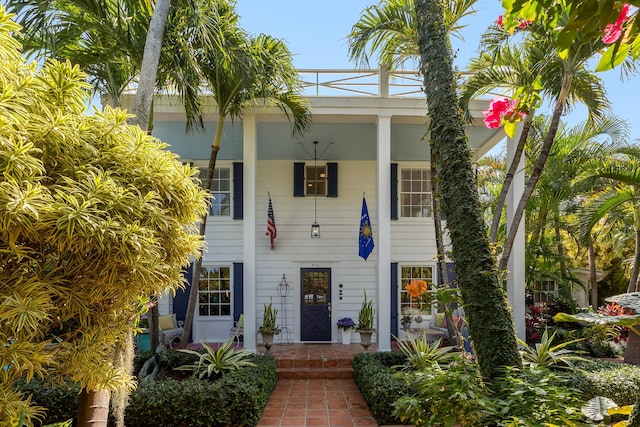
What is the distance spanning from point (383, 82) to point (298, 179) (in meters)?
3.12

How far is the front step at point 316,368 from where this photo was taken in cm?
709

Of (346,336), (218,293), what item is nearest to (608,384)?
(346,336)

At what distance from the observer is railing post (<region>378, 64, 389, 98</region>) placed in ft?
24.1

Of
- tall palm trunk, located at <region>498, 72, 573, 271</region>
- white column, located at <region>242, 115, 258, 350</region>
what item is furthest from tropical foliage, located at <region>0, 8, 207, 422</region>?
white column, located at <region>242, 115, 258, 350</region>

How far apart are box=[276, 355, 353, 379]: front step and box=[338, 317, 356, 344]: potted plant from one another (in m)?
1.32

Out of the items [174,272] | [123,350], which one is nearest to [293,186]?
[123,350]

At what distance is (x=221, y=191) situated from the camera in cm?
962

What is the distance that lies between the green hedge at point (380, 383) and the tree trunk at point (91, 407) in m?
2.91

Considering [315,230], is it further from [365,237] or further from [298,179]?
[365,237]

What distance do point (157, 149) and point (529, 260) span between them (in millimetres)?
9332

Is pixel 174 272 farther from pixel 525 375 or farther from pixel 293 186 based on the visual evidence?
pixel 293 186

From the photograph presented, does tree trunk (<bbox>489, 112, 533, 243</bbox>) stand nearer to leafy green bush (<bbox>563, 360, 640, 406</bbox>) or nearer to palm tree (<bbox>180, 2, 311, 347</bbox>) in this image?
leafy green bush (<bbox>563, 360, 640, 406</bbox>)

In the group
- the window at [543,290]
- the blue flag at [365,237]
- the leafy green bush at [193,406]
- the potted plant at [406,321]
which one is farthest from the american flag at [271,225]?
the window at [543,290]

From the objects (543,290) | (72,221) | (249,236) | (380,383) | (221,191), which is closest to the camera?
(72,221)
